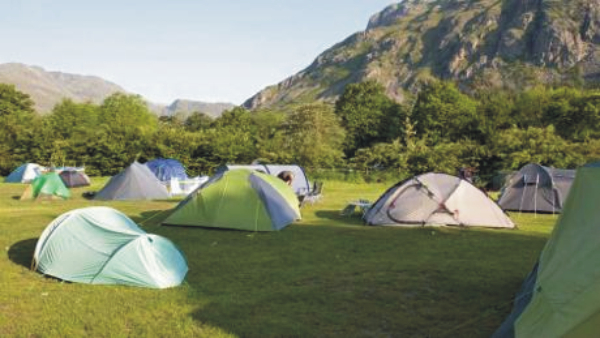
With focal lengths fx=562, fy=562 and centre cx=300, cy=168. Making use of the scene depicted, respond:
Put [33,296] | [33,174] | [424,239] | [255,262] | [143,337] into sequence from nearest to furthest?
[143,337] → [33,296] → [255,262] → [424,239] → [33,174]

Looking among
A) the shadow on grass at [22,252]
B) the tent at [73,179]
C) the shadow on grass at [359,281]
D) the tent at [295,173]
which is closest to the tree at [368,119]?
the tent at [73,179]

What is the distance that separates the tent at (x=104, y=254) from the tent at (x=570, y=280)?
5726 millimetres

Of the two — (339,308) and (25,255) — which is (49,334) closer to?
(339,308)

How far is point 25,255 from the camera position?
11969 mm

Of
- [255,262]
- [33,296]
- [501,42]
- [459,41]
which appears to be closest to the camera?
[33,296]

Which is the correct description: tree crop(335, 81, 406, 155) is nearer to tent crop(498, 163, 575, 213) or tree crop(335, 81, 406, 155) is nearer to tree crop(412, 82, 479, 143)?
tree crop(412, 82, 479, 143)

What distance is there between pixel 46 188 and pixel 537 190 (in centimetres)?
1987

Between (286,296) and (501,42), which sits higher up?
(501,42)

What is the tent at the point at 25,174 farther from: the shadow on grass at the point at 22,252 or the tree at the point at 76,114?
the tree at the point at 76,114

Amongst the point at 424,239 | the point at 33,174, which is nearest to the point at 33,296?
the point at 424,239

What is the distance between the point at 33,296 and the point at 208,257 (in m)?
3.77

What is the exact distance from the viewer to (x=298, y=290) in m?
9.23

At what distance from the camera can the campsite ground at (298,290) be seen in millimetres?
7516

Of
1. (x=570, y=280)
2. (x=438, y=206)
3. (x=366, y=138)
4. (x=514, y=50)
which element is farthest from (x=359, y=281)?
(x=514, y=50)
